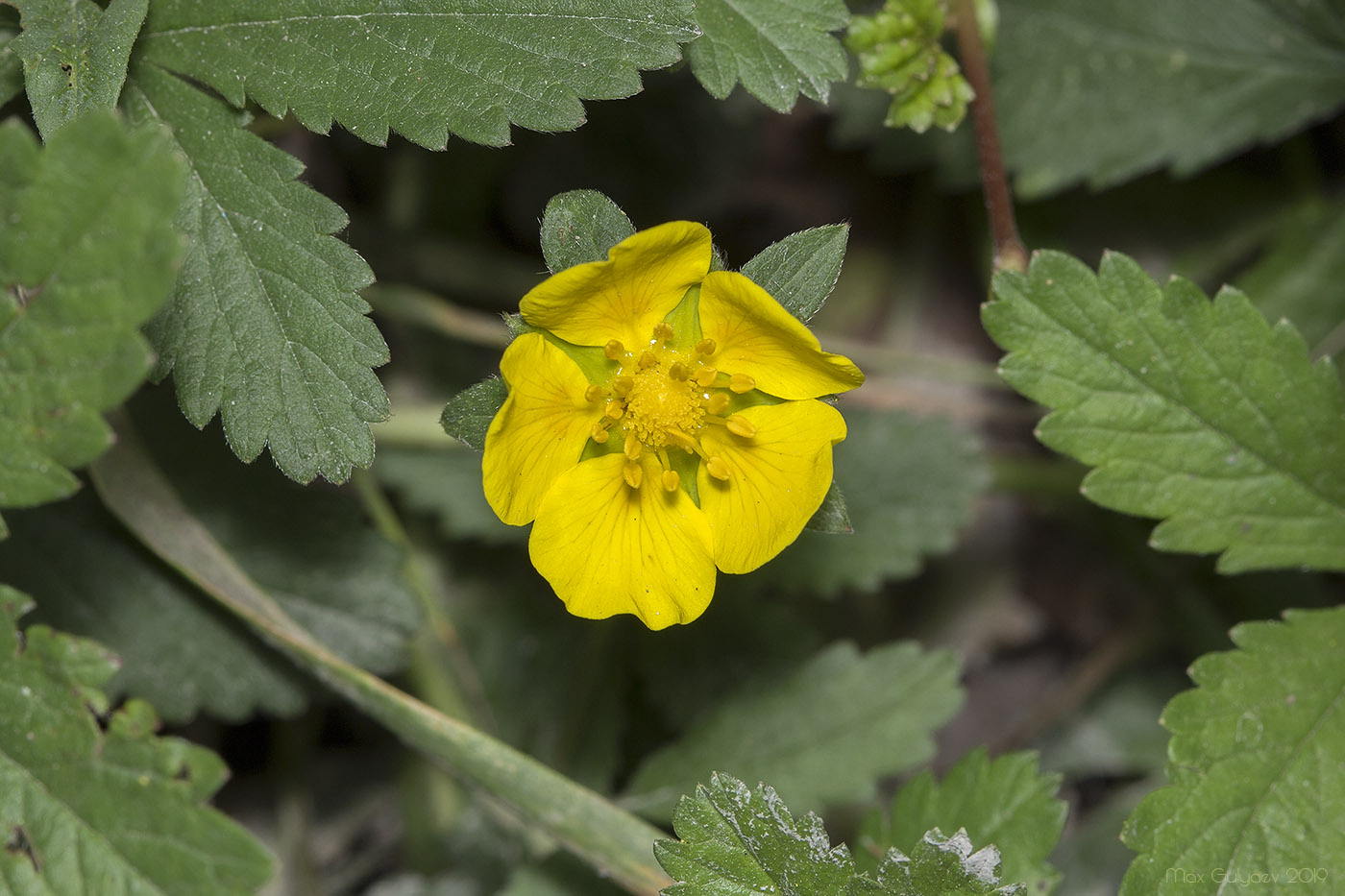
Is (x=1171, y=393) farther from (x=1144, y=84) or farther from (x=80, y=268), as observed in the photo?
(x=80, y=268)

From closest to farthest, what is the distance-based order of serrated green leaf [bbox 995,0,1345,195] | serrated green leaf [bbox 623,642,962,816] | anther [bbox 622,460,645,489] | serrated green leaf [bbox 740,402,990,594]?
1. anther [bbox 622,460,645,489]
2. serrated green leaf [bbox 623,642,962,816]
3. serrated green leaf [bbox 740,402,990,594]
4. serrated green leaf [bbox 995,0,1345,195]

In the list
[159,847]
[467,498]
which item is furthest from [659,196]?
[159,847]

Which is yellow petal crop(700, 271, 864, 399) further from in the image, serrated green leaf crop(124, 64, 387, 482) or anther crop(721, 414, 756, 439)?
serrated green leaf crop(124, 64, 387, 482)

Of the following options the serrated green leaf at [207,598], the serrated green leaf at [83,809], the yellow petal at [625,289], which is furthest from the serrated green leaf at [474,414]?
the serrated green leaf at [207,598]

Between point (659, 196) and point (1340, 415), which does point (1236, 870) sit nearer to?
point (1340, 415)

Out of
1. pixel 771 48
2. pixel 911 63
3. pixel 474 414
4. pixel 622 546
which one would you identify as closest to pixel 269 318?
pixel 474 414

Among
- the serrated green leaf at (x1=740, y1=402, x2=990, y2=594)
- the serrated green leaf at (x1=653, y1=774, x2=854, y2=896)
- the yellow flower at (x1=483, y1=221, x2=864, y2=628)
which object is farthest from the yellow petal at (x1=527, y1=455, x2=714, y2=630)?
the serrated green leaf at (x1=740, y1=402, x2=990, y2=594)
